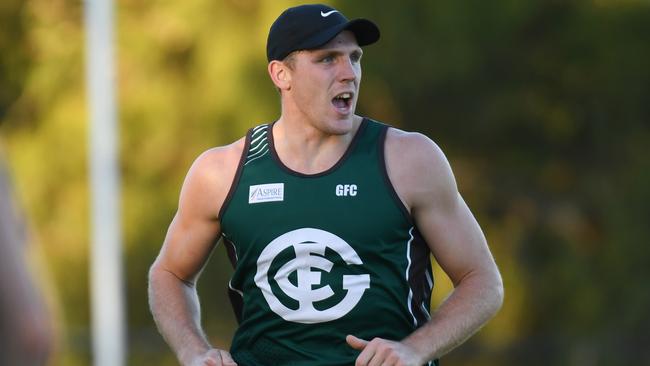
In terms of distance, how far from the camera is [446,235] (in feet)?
16.5

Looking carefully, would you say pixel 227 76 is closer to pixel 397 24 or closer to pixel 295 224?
pixel 397 24

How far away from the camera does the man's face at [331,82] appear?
513cm

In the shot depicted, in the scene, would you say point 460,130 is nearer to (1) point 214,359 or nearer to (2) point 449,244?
(2) point 449,244

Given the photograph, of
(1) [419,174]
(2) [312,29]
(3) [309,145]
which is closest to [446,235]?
(1) [419,174]

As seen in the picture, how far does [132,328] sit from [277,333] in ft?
50.1

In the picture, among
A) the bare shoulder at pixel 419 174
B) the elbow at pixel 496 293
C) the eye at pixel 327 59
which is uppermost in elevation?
the eye at pixel 327 59

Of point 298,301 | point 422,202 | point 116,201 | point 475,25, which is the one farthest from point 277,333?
point 475,25

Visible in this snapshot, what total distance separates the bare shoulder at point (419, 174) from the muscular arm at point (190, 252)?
2.06 ft

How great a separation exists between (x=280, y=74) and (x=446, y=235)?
0.89 meters

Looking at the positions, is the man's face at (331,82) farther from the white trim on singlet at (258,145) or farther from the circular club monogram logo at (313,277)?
the circular club monogram logo at (313,277)

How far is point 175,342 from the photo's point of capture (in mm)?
5215

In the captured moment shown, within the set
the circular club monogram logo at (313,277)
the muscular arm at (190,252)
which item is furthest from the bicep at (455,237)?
the muscular arm at (190,252)

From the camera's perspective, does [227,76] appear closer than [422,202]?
No

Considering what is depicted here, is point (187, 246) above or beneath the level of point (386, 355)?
above
